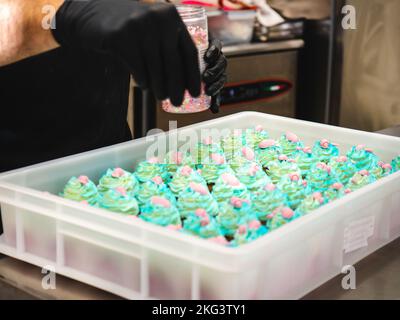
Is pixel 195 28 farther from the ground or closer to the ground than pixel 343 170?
farther from the ground

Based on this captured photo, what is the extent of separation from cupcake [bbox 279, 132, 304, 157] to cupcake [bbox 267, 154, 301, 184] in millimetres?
160

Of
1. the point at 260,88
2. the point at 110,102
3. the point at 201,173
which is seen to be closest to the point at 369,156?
the point at 201,173

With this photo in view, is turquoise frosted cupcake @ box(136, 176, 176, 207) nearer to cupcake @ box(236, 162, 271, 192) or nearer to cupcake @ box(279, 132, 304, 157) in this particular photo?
cupcake @ box(236, 162, 271, 192)

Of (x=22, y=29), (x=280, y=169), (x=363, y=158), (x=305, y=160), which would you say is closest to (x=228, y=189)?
(x=280, y=169)

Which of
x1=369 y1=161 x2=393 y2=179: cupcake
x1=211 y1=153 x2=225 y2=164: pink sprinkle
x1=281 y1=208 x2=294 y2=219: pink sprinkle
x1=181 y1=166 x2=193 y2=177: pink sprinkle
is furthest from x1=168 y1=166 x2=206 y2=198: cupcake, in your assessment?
x1=369 y1=161 x2=393 y2=179: cupcake

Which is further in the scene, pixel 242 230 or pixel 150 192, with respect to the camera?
pixel 150 192

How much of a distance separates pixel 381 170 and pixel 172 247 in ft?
2.28

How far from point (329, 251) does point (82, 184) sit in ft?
1.78

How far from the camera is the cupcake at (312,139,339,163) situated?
1.66 m

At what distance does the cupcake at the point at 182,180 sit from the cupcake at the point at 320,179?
0.83ft

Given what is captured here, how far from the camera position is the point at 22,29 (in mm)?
1573

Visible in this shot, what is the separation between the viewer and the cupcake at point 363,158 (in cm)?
156

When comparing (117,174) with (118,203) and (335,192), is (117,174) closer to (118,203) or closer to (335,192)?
(118,203)
